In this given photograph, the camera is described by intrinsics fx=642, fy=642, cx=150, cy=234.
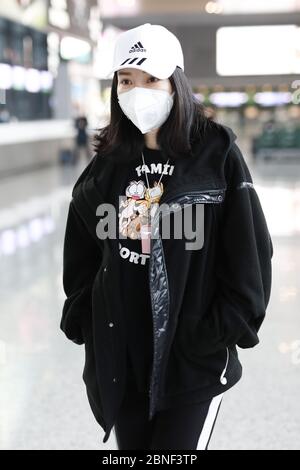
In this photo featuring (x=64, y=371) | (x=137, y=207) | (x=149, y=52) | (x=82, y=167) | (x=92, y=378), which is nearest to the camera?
(x=149, y=52)

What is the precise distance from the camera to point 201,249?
66.0 inches

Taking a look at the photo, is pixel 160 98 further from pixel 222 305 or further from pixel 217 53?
pixel 217 53

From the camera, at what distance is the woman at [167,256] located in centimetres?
165

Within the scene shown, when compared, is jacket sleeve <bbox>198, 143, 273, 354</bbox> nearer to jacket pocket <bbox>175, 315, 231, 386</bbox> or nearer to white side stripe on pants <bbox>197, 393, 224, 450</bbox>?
jacket pocket <bbox>175, 315, 231, 386</bbox>

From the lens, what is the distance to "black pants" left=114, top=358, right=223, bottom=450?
5.62 ft

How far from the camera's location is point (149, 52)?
63.4 inches

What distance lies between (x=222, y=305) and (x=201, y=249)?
0.15 metres

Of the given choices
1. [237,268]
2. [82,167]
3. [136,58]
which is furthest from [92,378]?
[82,167]

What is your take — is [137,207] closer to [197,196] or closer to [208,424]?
[197,196]

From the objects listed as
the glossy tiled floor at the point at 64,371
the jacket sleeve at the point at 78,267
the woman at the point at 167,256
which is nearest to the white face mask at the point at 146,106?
the woman at the point at 167,256

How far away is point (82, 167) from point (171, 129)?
17224 mm

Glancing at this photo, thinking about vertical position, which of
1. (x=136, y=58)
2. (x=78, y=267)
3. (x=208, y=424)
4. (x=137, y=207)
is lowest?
(x=208, y=424)
